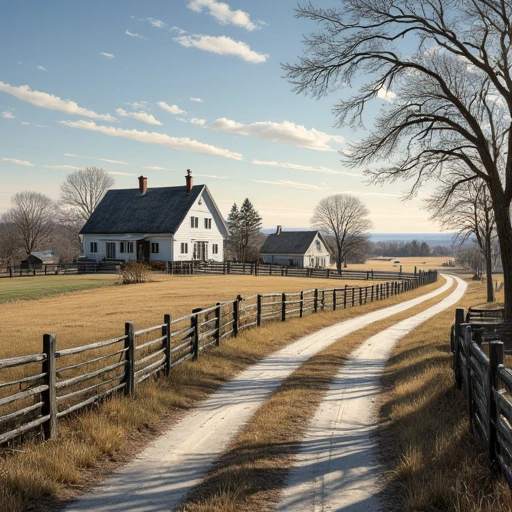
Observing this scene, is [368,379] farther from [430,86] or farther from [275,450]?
[430,86]

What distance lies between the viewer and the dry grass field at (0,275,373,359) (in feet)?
52.0

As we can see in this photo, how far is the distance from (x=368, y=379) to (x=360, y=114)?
918 cm

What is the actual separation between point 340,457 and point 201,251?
51886 millimetres

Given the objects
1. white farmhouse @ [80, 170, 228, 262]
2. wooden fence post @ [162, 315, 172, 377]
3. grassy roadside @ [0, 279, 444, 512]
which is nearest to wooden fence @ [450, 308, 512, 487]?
grassy roadside @ [0, 279, 444, 512]

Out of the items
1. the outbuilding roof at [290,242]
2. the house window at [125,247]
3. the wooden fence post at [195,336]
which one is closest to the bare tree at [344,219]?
the outbuilding roof at [290,242]

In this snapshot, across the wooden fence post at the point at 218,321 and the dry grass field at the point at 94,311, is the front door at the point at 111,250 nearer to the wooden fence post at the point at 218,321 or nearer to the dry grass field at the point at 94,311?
the dry grass field at the point at 94,311

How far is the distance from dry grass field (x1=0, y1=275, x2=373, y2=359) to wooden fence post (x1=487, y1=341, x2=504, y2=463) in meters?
11.7

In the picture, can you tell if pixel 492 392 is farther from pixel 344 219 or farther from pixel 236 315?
pixel 344 219

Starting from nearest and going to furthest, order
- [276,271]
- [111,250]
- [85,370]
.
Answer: [85,370] → [111,250] → [276,271]

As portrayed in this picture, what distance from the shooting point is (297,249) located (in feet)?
272

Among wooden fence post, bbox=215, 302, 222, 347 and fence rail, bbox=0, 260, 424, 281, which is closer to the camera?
wooden fence post, bbox=215, 302, 222, 347

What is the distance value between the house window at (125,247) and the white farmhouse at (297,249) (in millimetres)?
31720

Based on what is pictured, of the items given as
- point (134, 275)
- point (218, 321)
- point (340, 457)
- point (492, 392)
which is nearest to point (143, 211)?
point (134, 275)

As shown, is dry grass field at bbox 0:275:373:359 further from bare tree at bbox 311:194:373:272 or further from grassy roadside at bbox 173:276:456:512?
bare tree at bbox 311:194:373:272
